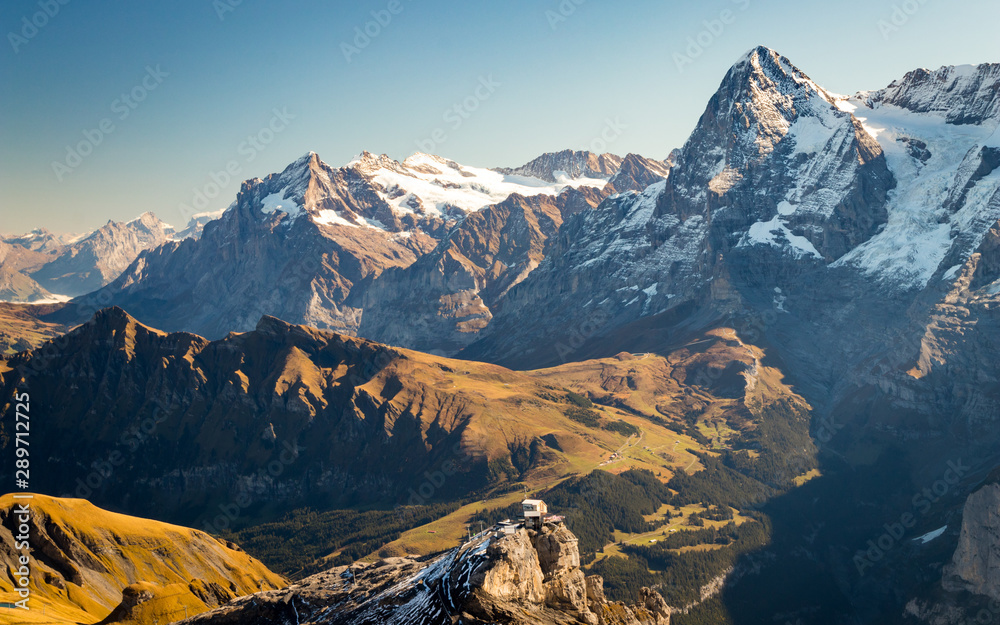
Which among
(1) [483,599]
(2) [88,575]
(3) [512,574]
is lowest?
(1) [483,599]

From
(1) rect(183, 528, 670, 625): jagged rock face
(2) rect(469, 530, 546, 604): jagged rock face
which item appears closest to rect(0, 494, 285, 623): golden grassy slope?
(1) rect(183, 528, 670, 625): jagged rock face

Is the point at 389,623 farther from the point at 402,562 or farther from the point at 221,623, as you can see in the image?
the point at 402,562

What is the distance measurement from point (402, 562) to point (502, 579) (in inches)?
2666

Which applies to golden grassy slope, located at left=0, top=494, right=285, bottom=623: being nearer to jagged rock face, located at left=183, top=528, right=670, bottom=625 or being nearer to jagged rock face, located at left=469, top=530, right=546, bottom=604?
jagged rock face, located at left=183, top=528, right=670, bottom=625

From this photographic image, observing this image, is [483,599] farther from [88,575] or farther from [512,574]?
[88,575]

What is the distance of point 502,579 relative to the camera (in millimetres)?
94188

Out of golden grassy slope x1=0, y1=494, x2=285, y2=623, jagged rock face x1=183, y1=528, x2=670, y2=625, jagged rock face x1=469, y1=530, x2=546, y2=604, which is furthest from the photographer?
golden grassy slope x1=0, y1=494, x2=285, y2=623

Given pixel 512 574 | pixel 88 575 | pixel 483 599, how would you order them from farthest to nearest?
pixel 88 575 → pixel 512 574 → pixel 483 599

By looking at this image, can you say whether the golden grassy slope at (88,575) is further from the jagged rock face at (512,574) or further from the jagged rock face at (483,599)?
the jagged rock face at (512,574)

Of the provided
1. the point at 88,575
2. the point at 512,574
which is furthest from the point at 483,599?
the point at 88,575

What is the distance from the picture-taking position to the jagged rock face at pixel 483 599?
300 ft

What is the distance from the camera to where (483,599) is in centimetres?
9019

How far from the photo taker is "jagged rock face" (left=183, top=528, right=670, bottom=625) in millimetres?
91438

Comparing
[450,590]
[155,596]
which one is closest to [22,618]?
[155,596]
